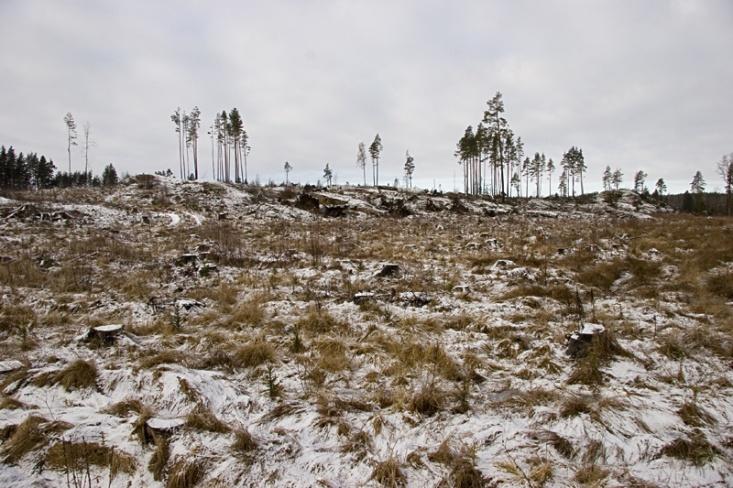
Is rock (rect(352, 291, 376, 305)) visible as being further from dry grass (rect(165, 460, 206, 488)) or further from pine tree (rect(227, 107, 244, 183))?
pine tree (rect(227, 107, 244, 183))

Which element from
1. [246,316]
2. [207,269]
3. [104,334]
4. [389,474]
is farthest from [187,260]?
[389,474]

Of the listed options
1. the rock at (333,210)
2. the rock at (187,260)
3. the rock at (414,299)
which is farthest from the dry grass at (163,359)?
the rock at (333,210)

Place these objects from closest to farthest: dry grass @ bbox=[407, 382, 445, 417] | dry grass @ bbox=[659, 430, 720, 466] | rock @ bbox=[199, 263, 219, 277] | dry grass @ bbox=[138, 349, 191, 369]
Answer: dry grass @ bbox=[659, 430, 720, 466], dry grass @ bbox=[407, 382, 445, 417], dry grass @ bbox=[138, 349, 191, 369], rock @ bbox=[199, 263, 219, 277]

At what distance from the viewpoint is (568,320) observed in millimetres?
6594

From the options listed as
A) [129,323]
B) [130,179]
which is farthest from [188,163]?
[129,323]

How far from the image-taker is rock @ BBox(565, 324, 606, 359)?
5.20m

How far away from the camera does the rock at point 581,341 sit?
5.20 meters

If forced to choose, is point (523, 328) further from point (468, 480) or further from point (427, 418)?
point (468, 480)

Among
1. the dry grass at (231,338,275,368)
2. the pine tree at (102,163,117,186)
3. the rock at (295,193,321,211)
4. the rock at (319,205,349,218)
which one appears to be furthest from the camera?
Result: the pine tree at (102,163,117,186)

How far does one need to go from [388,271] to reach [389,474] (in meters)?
7.62

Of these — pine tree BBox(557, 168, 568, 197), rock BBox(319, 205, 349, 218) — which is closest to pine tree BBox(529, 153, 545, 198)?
pine tree BBox(557, 168, 568, 197)

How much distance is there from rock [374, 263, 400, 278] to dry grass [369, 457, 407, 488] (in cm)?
721

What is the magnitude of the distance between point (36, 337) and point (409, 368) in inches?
277

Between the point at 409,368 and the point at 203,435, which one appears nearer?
the point at 203,435
